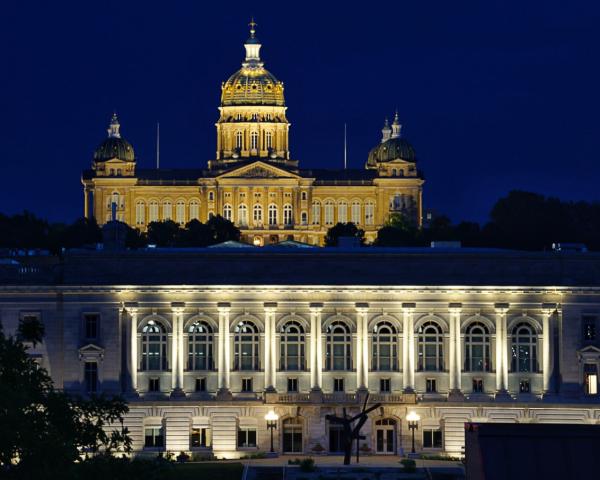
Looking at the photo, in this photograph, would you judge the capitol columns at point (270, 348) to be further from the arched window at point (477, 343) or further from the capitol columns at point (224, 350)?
the arched window at point (477, 343)

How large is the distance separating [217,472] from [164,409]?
65.2 feet

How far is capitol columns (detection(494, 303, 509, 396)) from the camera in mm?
179000

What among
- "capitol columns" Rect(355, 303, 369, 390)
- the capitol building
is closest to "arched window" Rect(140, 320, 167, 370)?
the capitol building

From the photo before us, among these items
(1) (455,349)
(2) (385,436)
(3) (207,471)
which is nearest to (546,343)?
(1) (455,349)

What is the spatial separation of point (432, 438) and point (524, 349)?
7721 mm

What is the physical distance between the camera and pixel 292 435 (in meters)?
177

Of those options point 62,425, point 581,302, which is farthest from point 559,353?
point 62,425

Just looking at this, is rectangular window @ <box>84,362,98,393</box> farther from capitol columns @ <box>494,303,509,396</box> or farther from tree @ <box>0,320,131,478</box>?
tree @ <box>0,320,131,478</box>

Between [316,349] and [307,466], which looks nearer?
[307,466]

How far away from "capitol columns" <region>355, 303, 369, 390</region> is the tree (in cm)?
5152

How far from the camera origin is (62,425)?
122875 millimetres

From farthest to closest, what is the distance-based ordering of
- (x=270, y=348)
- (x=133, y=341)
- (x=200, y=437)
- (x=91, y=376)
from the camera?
(x=270, y=348), (x=133, y=341), (x=91, y=376), (x=200, y=437)

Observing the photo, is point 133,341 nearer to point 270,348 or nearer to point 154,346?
point 154,346

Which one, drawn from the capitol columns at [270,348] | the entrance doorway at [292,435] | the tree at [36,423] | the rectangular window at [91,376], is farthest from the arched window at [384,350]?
the tree at [36,423]
